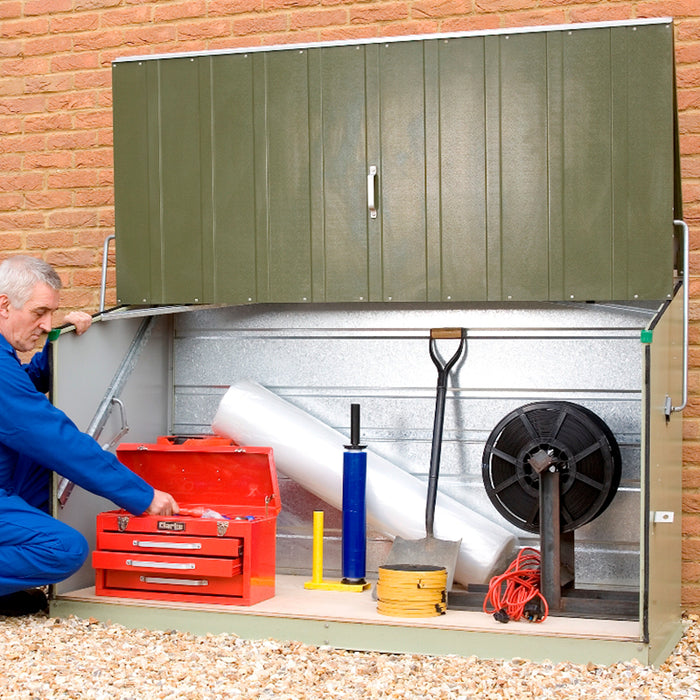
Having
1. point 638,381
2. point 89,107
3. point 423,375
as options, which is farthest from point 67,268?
point 638,381

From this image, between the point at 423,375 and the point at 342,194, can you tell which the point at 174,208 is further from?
the point at 423,375

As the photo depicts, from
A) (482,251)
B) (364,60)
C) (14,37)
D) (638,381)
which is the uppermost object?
(14,37)

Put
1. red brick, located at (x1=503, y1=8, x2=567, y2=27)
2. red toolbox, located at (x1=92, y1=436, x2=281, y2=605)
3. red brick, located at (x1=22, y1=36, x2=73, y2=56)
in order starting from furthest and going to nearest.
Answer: red brick, located at (x1=22, y1=36, x2=73, y2=56) → red brick, located at (x1=503, y1=8, x2=567, y2=27) → red toolbox, located at (x1=92, y1=436, x2=281, y2=605)

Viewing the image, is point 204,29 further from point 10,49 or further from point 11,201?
point 11,201

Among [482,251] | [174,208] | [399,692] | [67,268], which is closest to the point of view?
[399,692]

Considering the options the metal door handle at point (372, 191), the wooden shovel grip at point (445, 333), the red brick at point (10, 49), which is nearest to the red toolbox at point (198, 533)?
the wooden shovel grip at point (445, 333)

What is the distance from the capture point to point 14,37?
5270mm

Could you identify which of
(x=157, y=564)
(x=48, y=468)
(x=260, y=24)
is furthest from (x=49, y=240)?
(x=157, y=564)

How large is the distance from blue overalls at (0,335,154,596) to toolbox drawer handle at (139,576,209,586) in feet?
0.80

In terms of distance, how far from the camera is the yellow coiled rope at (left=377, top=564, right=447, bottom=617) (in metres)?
3.62

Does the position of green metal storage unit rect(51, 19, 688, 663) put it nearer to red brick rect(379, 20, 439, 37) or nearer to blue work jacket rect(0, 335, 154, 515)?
blue work jacket rect(0, 335, 154, 515)

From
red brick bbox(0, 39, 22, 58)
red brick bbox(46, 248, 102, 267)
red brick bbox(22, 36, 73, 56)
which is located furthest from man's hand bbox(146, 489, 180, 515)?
red brick bbox(0, 39, 22, 58)

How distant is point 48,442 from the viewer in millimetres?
3699

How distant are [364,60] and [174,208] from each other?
2.97 ft
